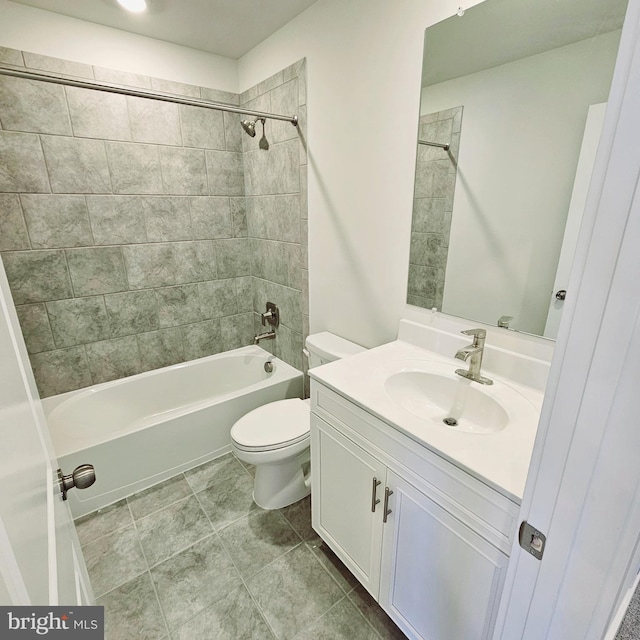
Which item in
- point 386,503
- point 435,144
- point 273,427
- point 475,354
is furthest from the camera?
point 273,427

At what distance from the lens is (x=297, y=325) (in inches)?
92.7

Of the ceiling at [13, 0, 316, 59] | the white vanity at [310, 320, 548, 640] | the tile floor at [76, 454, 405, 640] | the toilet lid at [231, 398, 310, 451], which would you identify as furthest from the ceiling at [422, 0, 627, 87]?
the tile floor at [76, 454, 405, 640]

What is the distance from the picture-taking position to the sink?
3.67ft

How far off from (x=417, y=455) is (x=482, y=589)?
0.34m

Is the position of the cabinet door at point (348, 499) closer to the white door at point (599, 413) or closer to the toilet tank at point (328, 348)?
the toilet tank at point (328, 348)

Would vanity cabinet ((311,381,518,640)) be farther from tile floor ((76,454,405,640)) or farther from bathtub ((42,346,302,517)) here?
bathtub ((42,346,302,517))

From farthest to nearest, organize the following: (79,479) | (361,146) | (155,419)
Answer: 1. (155,419)
2. (361,146)
3. (79,479)

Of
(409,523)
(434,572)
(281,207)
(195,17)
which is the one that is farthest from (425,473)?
(195,17)

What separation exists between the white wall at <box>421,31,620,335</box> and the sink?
0.25 meters

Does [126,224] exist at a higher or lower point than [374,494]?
higher

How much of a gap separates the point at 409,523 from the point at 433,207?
1.14 metres

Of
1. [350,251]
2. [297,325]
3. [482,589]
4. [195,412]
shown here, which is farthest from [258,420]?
[482,589]

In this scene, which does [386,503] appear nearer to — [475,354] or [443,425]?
[443,425]

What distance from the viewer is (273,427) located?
177 cm
